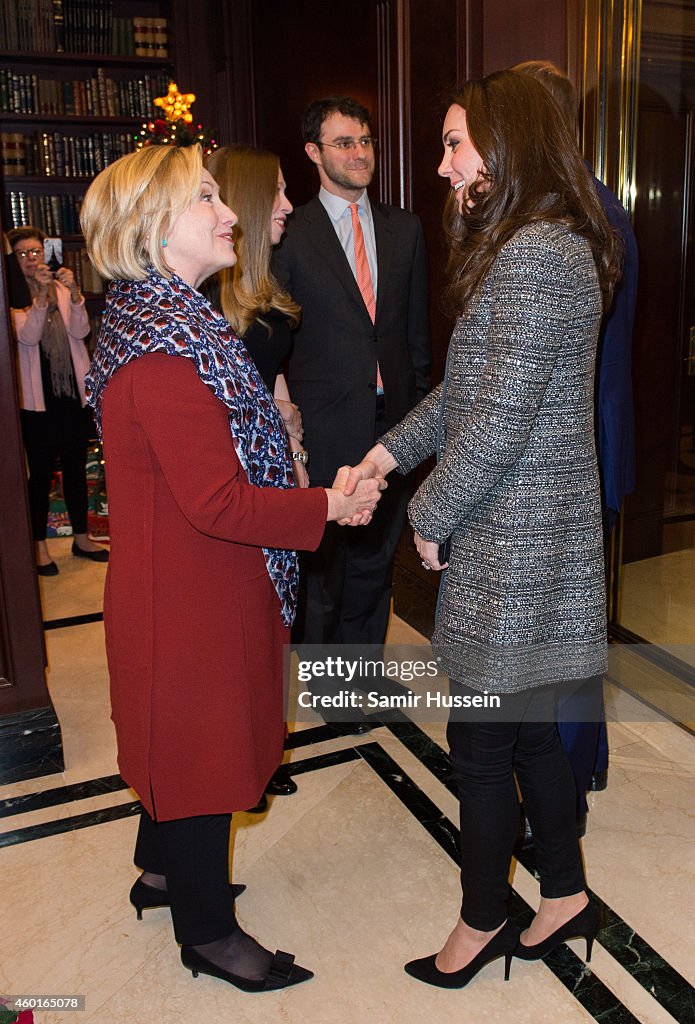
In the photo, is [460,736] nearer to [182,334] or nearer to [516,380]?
[516,380]

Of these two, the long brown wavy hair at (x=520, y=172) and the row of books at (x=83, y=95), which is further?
the row of books at (x=83, y=95)

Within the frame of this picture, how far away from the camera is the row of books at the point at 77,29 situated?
226 inches

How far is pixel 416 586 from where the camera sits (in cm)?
358

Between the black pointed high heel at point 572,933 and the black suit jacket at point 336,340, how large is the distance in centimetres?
145

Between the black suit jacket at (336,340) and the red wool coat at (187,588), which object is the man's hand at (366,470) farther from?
the black suit jacket at (336,340)

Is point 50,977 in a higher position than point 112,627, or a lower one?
lower

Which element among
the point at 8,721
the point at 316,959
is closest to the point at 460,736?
the point at 316,959

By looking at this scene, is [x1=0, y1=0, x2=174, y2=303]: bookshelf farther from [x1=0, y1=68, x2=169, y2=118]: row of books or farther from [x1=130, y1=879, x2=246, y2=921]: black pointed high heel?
[x1=130, y1=879, x2=246, y2=921]: black pointed high heel

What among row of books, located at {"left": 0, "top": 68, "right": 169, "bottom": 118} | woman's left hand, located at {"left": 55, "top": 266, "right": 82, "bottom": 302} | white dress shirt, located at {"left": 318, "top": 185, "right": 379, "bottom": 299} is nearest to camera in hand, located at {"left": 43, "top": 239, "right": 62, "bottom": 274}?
woman's left hand, located at {"left": 55, "top": 266, "right": 82, "bottom": 302}

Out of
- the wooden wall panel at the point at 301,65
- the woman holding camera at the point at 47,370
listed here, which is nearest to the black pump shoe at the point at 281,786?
the woman holding camera at the point at 47,370

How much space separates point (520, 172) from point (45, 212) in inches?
212

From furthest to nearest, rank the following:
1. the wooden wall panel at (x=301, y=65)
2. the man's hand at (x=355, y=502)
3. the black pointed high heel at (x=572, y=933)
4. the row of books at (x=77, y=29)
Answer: the row of books at (x=77, y=29), the wooden wall panel at (x=301, y=65), the black pointed high heel at (x=572, y=933), the man's hand at (x=355, y=502)

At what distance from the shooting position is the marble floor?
1.76 meters

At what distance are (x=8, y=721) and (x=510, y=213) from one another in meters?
2.01
